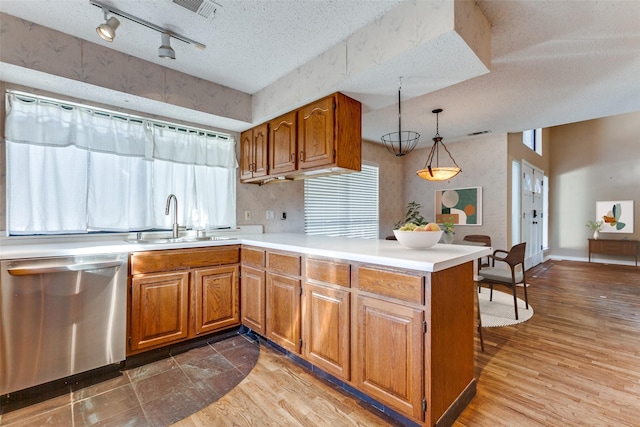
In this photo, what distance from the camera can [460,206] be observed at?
5188 millimetres

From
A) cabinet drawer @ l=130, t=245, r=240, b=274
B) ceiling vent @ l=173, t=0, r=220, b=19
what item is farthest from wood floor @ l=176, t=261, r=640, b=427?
ceiling vent @ l=173, t=0, r=220, b=19

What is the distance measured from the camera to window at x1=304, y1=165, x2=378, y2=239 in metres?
4.09

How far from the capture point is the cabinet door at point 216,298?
2.53m

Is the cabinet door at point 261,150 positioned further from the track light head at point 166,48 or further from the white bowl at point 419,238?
the white bowl at point 419,238

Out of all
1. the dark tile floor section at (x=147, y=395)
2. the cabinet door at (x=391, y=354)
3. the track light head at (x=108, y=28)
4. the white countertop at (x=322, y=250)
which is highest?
the track light head at (x=108, y=28)

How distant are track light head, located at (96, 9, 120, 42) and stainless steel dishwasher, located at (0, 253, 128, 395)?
56.7 inches

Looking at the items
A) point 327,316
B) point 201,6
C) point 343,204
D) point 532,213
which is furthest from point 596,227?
point 201,6

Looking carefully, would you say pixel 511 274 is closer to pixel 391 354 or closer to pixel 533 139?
pixel 391 354

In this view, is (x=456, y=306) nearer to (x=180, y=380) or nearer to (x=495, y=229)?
(x=180, y=380)

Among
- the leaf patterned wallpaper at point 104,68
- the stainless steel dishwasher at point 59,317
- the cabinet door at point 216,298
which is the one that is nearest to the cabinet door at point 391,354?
the cabinet door at point 216,298

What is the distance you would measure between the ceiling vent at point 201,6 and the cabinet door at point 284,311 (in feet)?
6.31

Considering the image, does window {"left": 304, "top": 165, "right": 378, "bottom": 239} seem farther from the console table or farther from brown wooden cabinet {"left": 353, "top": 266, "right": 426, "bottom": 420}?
the console table

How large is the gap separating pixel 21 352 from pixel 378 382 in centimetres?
221

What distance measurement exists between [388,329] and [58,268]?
83.4 inches
